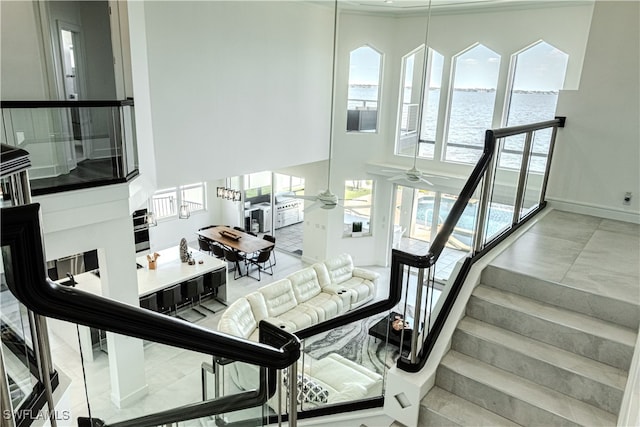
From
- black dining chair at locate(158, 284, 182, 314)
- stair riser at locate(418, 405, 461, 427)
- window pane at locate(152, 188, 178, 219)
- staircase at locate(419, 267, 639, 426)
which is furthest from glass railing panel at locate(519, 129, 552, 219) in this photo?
window pane at locate(152, 188, 178, 219)

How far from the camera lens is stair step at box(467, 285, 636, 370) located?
2.53m

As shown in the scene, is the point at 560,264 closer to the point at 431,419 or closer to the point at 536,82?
the point at 431,419

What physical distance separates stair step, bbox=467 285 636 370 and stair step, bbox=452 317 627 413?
0.04 metres

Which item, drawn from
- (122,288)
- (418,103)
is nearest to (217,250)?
(122,288)

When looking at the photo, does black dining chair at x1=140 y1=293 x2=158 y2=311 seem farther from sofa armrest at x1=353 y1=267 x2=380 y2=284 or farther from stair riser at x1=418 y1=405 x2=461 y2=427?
stair riser at x1=418 y1=405 x2=461 y2=427

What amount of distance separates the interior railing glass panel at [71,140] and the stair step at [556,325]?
452 cm

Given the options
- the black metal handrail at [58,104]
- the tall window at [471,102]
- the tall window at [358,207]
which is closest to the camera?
the black metal handrail at [58,104]

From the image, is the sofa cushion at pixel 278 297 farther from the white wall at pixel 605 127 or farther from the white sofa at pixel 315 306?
the white wall at pixel 605 127

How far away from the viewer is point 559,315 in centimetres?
279

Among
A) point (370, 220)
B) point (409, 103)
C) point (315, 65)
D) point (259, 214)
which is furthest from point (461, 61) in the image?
point (259, 214)

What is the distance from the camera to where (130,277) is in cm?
596

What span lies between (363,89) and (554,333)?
943cm

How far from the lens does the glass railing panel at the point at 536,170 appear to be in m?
4.19

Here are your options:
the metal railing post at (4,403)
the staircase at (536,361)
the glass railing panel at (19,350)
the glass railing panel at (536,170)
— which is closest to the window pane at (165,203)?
the glass railing panel at (536,170)
